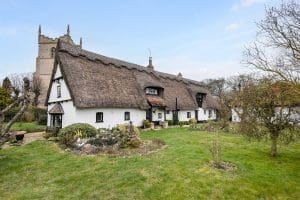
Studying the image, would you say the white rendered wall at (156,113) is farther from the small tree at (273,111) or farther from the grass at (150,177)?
the small tree at (273,111)

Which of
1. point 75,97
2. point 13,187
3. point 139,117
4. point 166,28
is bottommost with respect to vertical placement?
point 13,187

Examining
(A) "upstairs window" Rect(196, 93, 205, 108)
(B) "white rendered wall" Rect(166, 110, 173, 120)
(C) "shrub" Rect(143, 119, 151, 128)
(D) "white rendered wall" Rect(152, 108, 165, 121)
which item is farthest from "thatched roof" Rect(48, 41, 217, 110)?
(A) "upstairs window" Rect(196, 93, 205, 108)

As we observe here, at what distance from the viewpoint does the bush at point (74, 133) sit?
16.7 m

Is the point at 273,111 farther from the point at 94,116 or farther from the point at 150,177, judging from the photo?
the point at 94,116

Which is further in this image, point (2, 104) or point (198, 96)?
point (198, 96)

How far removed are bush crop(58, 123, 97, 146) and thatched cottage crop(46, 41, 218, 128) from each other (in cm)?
333

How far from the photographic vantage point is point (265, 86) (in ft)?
48.4

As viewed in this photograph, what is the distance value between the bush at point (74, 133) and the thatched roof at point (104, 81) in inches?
129

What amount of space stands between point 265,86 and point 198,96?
2495 cm

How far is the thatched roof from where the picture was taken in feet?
72.6

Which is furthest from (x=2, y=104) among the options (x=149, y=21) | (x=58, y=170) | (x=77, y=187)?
(x=77, y=187)

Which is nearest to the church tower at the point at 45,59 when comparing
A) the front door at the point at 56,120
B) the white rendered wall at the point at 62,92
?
the white rendered wall at the point at 62,92

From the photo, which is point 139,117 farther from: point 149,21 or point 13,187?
point 13,187

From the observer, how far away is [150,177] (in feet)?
32.4
